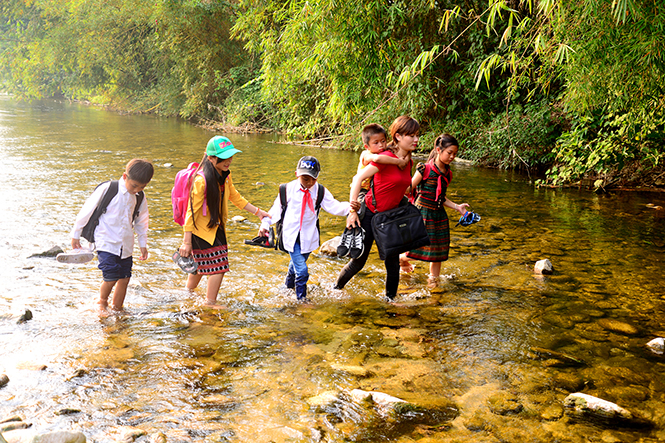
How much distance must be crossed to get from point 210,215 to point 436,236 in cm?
229

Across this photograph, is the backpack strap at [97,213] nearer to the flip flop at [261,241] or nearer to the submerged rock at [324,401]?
the flip flop at [261,241]

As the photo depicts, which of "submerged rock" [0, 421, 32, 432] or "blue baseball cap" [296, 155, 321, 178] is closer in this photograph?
"submerged rock" [0, 421, 32, 432]

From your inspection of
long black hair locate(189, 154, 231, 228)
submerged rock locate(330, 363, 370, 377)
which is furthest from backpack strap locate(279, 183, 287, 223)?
submerged rock locate(330, 363, 370, 377)

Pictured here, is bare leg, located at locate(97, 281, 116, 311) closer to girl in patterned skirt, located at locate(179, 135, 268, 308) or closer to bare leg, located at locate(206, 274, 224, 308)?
girl in patterned skirt, located at locate(179, 135, 268, 308)

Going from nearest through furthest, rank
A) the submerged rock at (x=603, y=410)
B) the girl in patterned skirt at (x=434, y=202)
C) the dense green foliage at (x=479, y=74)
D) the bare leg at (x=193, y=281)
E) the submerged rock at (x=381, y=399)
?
1. the submerged rock at (x=603, y=410)
2. the submerged rock at (x=381, y=399)
3. the bare leg at (x=193, y=281)
4. the girl in patterned skirt at (x=434, y=202)
5. the dense green foliage at (x=479, y=74)

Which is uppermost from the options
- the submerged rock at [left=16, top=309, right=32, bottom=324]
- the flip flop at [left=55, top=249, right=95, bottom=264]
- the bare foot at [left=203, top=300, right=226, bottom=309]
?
the flip flop at [left=55, top=249, right=95, bottom=264]

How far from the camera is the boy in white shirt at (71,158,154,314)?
13.8 feet

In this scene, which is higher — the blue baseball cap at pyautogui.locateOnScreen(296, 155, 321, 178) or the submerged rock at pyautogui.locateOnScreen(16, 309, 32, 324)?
the blue baseball cap at pyautogui.locateOnScreen(296, 155, 321, 178)

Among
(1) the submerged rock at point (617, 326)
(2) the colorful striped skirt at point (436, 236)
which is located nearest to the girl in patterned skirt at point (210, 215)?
(2) the colorful striped skirt at point (436, 236)

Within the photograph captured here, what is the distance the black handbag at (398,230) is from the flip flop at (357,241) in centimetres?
12

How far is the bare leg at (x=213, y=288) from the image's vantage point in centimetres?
470

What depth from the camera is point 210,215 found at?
177 inches

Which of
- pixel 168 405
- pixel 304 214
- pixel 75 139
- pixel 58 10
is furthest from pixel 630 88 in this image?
pixel 58 10

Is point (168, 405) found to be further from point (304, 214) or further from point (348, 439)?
point (304, 214)
